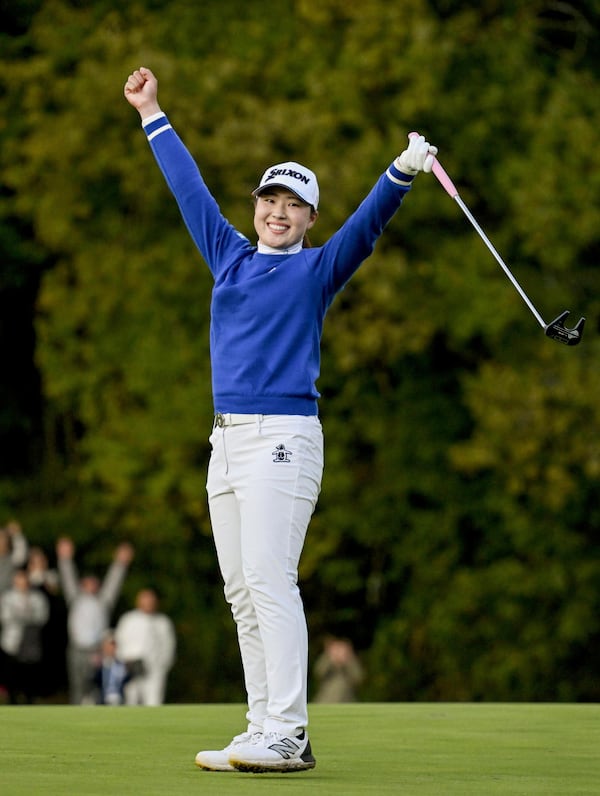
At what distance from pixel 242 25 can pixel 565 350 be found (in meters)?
6.03

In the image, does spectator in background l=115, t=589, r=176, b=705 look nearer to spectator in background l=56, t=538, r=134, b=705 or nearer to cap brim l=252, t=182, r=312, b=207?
spectator in background l=56, t=538, r=134, b=705

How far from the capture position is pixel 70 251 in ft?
83.6

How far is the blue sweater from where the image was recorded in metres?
6.09

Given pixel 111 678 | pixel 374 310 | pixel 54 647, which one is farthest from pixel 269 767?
pixel 54 647

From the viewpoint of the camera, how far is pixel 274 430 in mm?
6086

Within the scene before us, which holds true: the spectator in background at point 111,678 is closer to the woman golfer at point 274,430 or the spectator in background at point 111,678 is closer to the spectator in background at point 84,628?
the spectator in background at point 84,628

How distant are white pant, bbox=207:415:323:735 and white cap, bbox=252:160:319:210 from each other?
0.72 m

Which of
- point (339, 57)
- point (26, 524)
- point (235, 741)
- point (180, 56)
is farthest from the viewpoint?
point (26, 524)

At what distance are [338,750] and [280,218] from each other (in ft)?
6.27

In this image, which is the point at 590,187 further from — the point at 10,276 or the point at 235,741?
the point at 235,741

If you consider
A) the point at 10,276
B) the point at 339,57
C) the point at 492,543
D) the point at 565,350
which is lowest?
the point at 492,543

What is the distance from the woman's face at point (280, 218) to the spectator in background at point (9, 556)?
12546mm

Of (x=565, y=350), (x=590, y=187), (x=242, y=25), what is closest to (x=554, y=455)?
(x=565, y=350)

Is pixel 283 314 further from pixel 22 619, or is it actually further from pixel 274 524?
pixel 22 619
